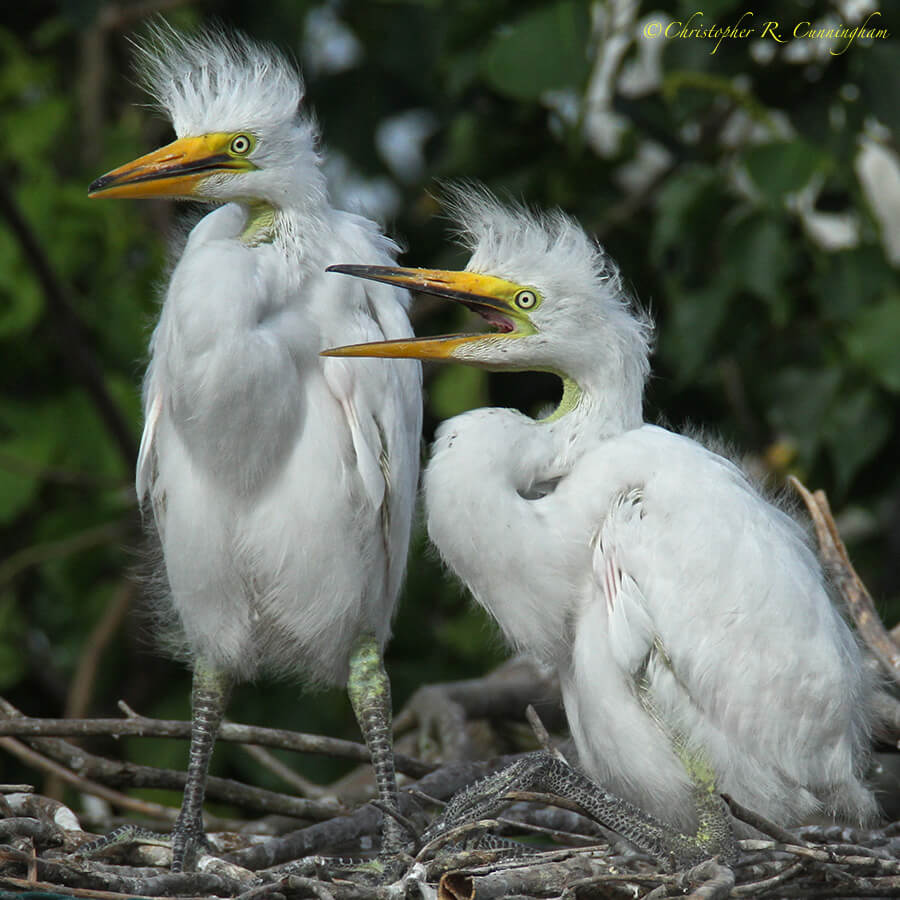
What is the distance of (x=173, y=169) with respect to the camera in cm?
228

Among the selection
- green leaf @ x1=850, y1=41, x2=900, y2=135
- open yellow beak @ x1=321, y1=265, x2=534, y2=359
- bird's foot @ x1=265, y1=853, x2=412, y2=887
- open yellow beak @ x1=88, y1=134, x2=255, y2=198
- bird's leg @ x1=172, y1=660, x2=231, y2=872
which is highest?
green leaf @ x1=850, y1=41, x2=900, y2=135

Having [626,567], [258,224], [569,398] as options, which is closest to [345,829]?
[626,567]

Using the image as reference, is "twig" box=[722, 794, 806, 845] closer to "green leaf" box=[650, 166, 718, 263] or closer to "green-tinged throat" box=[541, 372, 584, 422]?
"green-tinged throat" box=[541, 372, 584, 422]

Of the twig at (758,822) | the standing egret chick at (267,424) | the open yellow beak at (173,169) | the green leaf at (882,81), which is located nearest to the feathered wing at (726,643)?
the twig at (758,822)

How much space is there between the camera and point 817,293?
3.40 m

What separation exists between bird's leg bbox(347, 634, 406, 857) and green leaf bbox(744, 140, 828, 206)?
4.65 feet

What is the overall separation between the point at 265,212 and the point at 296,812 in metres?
1.19

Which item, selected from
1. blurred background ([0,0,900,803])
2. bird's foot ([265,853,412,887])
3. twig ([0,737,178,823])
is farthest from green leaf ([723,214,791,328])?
twig ([0,737,178,823])

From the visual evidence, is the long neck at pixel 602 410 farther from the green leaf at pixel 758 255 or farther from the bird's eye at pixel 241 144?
the green leaf at pixel 758 255

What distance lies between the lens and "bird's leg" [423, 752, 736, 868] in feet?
7.06

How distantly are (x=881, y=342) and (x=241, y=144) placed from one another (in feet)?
5.10

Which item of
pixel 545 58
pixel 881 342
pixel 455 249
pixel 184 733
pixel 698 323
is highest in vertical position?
pixel 455 249

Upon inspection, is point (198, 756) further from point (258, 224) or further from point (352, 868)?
point (258, 224)

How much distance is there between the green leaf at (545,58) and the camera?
3.07 metres
